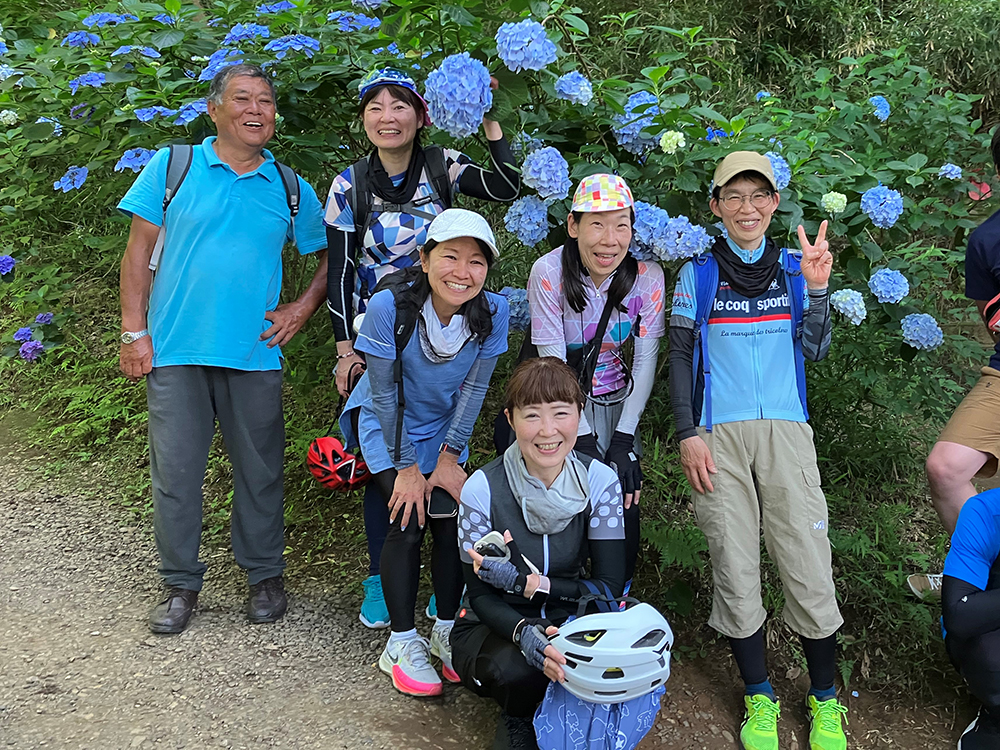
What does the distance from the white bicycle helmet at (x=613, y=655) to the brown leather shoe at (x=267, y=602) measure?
1.37m

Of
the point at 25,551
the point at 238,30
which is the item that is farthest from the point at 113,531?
the point at 238,30

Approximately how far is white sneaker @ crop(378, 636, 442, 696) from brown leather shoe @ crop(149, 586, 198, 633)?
80cm

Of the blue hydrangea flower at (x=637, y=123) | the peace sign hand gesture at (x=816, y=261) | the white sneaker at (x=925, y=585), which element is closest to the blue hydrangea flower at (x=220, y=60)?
the blue hydrangea flower at (x=637, y=123)

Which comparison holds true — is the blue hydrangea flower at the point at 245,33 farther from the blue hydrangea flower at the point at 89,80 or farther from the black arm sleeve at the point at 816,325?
the black arm sleeve at the point at 816,325

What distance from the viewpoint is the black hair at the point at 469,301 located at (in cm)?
272

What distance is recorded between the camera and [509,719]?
250 cm

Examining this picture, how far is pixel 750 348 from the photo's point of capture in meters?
2.67

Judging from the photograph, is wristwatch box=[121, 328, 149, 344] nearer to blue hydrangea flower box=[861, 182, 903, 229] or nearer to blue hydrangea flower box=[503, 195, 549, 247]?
blue hydrangea flower box=[503, 195, 549, 247]

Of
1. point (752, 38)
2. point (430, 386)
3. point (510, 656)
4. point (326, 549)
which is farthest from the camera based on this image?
point (752, 38)

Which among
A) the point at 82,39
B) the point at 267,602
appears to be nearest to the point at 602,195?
the point at 267,602

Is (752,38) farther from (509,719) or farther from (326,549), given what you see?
(509,719)

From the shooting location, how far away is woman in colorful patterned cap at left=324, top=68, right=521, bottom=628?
2.89 metres

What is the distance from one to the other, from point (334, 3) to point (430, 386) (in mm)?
1642

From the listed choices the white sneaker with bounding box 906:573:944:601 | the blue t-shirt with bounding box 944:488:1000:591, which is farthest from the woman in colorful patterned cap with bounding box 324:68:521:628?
the white sneaker with bounding box 906:573:944:601
